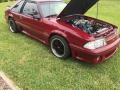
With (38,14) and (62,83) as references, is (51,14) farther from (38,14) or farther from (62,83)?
(62,83)

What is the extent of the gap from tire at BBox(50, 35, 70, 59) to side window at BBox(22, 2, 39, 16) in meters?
1.09

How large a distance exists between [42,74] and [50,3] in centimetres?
262

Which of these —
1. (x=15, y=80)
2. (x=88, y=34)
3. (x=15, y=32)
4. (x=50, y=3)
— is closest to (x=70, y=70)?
(x=88, y=34)

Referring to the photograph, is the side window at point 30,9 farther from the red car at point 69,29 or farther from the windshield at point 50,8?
the windshield at point 50,8

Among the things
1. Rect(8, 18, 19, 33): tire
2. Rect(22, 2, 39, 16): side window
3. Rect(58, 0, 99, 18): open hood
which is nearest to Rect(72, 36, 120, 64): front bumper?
Rect(58, 0, 99, 18): open hood

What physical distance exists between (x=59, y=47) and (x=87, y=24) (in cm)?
98

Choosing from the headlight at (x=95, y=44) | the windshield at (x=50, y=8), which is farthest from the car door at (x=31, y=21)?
the headlight at (x=95, y=44)

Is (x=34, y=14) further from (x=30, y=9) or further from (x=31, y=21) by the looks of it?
(x=30, y=9)

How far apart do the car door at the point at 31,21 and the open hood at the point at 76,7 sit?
0.70 meters

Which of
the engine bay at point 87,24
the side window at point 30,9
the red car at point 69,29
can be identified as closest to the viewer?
the red car at point 69,29

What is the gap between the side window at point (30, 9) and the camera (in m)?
6.47

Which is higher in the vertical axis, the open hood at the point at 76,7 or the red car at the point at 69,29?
the open hood at the point at 76,7

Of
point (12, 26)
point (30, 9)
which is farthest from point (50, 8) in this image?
point (12, 26)

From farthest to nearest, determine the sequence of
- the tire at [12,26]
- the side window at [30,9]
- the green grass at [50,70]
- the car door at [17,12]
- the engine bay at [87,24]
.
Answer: the tire at [12,26] < the car door at [17,12] < the side window at [30,9] < the engine bay at [87,24] < the green grass at [50,70]
